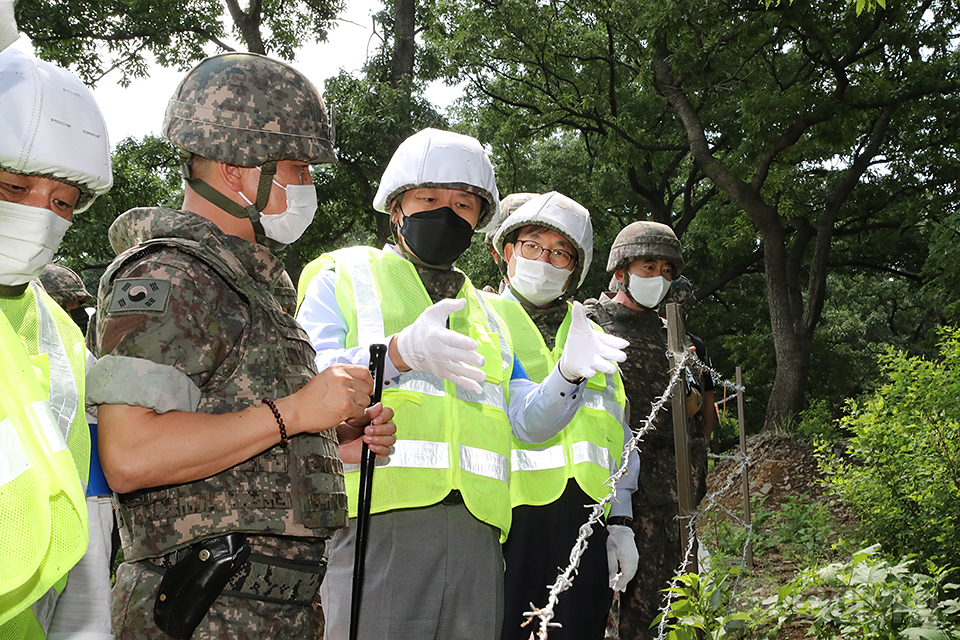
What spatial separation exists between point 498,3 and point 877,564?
1538 cm

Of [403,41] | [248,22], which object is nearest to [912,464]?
[403,41]

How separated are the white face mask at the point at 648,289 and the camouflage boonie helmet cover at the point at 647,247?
12 centimetres

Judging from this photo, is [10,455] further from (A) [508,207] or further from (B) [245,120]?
(A) [508,207]

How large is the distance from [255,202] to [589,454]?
1931 mm

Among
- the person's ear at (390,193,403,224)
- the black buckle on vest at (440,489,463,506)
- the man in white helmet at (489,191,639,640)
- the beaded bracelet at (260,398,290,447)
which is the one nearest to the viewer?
the beaded bracelet at (260,398,290,447)

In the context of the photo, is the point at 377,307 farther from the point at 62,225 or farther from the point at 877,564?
the point at 877,564

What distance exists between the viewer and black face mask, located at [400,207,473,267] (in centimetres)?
299

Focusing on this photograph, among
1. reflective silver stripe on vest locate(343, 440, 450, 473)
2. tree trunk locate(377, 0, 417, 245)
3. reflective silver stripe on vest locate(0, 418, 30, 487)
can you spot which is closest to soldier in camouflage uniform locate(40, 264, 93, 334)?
reflective silver stripe on vest locate(343, 440, 450, 473)

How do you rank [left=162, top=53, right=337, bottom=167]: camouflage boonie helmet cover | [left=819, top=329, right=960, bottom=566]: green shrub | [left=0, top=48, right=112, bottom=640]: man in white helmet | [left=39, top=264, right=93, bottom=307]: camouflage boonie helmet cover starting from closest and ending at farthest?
1. [left=0, top=48, right=112, bottom=640]: man in white helmet
2. [left=162, top=53, right=337, bottom=167]: camouflage boonie helmet cover
3. [left=39, top=264, right=93, bottom=307]: camouflage boonie helmet cover
4. [left=819, top=329, right=960, bottom=566]: green shrub

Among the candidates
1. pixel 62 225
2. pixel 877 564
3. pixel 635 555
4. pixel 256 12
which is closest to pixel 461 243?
pixel 62 225

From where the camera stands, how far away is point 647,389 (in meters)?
4.83

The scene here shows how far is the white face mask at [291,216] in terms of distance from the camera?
89.8 inches

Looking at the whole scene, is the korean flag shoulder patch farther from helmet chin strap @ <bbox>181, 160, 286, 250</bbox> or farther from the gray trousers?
the gray trousers

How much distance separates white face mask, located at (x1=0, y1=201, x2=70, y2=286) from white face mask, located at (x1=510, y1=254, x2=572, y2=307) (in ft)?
7.84
